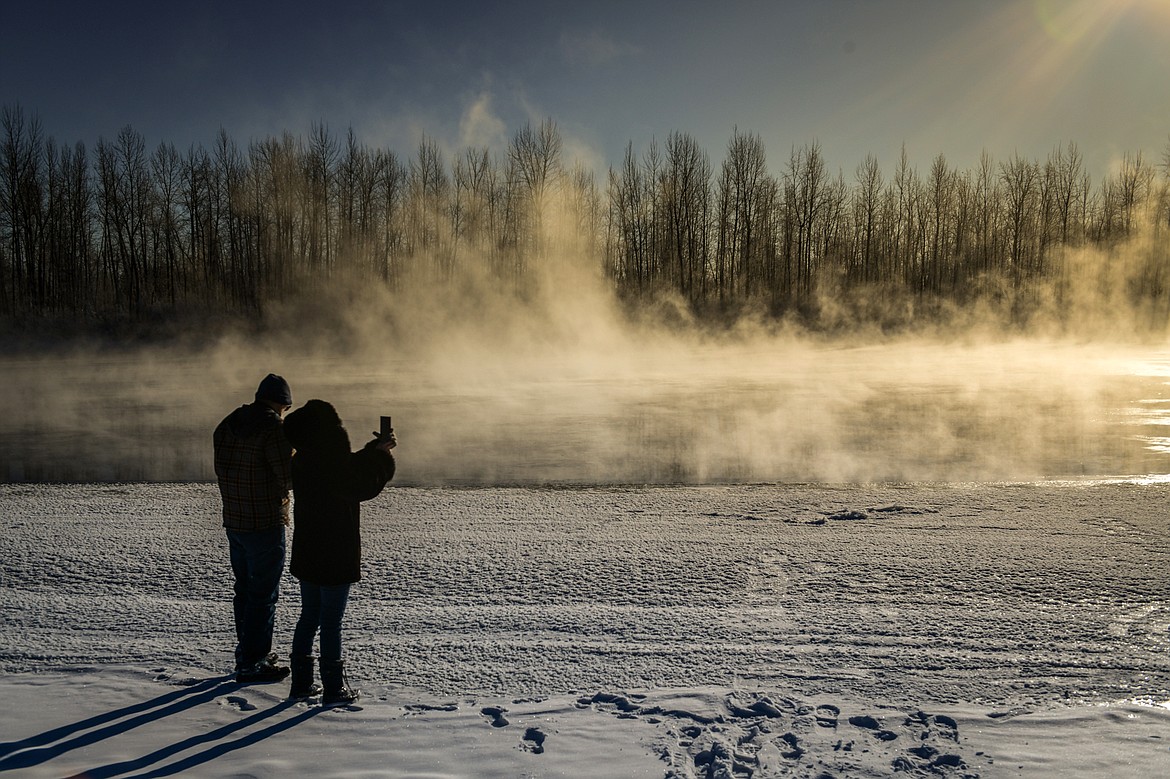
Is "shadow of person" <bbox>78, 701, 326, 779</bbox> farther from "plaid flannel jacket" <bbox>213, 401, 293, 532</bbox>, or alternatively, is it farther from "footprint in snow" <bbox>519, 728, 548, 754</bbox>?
"footprint in snow" <bbox>519, 728, 548, 754</bbox>

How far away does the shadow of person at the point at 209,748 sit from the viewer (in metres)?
3.27

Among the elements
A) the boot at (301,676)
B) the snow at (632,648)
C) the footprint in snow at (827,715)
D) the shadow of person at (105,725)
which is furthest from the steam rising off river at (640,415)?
the footprint in snow at (827,715)

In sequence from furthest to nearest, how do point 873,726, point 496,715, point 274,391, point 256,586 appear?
point 256,586 → point 274,391 → point 496,715 → point 873,726

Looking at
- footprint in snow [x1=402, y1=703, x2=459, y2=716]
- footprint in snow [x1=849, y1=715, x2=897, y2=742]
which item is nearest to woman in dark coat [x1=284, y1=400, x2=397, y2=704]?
footprint in snow [x1=402, y1=703, x2=459, y2=716]

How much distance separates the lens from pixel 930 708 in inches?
152

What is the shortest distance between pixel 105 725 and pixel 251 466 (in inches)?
53.4

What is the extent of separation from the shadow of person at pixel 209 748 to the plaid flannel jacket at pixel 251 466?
93 centimetres

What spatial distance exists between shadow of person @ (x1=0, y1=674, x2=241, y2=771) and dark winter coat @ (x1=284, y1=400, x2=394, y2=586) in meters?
0.94

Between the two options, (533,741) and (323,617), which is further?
(323,617)

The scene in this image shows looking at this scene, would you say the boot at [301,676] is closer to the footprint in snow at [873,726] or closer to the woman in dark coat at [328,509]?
the woman in dark coat at [328,509]

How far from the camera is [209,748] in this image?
11.4 feet

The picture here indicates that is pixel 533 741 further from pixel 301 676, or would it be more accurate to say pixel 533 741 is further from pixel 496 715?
pixel 301 676

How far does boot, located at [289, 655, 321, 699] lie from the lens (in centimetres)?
395

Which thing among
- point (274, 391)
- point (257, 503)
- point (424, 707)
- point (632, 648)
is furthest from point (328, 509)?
point (632, 648)
